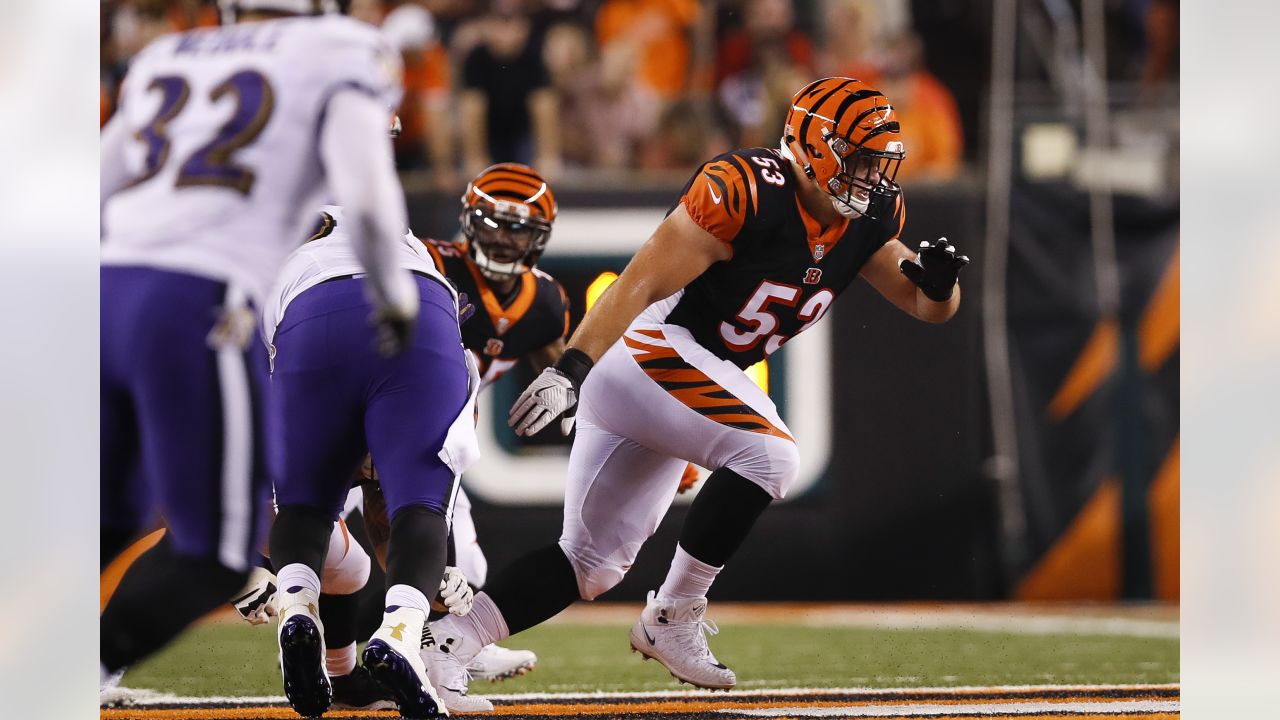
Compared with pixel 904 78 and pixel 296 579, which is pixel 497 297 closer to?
pixel 296 579

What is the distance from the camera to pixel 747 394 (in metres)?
2.80

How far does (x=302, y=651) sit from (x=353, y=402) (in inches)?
14.8

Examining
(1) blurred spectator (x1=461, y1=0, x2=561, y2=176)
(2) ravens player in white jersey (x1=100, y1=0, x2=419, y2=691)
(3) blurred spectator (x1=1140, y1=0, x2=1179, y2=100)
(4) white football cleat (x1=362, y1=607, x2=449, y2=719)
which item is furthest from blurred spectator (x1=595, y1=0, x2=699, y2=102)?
(4) white football cleat (x1=362, y1=607, x2=449, y2=719)

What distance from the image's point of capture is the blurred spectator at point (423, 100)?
164 inches

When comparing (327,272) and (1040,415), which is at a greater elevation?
(327,272)

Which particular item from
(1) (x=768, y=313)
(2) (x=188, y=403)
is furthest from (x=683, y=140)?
(2) (x=188, y=403)

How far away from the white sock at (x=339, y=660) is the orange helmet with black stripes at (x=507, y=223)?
0.74 meters

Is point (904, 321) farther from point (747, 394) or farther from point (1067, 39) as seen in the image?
point (747, 394)

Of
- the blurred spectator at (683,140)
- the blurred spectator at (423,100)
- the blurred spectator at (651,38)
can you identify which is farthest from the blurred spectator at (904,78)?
the blurred spectator at (423,100)

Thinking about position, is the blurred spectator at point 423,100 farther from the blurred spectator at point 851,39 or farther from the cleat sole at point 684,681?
the cleat sole at point 684,681

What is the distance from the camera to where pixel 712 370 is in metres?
2.80

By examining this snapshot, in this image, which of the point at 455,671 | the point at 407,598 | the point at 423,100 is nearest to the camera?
the point at 407,598
